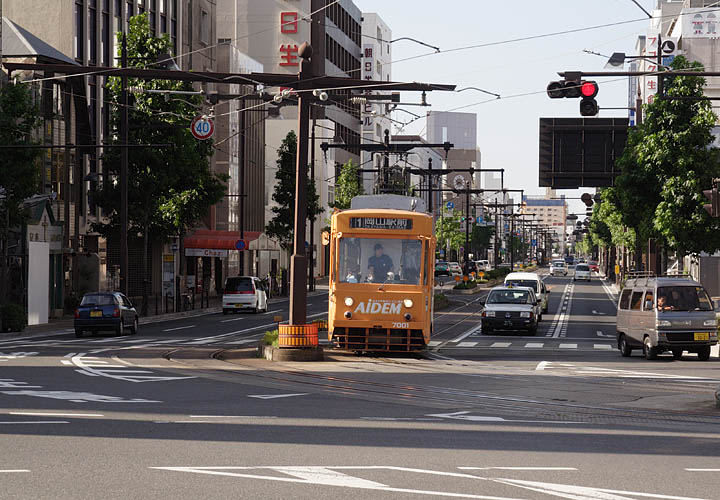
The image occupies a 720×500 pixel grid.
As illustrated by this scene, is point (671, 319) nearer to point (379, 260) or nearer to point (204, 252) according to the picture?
point (379, 260)

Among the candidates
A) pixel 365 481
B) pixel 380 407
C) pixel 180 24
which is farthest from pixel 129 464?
pixel 180 24

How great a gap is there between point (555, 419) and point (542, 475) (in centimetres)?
571

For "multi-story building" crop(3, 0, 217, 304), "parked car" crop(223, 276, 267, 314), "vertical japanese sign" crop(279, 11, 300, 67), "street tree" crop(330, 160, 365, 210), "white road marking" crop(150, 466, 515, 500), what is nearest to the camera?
"white road marking" crop(150, 466, 515, 500)

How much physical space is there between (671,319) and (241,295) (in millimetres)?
32231

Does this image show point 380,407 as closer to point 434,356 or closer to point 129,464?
point 129,464

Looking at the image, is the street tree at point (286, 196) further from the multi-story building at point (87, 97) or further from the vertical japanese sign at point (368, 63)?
the vertical japanese sign at point (368, 63)

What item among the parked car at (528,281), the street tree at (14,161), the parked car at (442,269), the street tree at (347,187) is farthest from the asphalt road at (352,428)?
the parked car at (442,269)

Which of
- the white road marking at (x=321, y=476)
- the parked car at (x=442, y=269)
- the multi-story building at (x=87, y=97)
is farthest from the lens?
the parked car at (x=442, y=269)

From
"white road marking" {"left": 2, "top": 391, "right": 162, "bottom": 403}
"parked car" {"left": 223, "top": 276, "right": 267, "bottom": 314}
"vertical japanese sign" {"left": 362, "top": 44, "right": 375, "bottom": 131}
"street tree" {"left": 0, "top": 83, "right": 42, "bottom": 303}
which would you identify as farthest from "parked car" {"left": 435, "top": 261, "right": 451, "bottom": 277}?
"white road marking" {"left": 2, "top": 391, "right": 162, "bottom": 403}

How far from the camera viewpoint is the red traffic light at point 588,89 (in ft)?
85.7

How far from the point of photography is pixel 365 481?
33.6ft

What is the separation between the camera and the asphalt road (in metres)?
10.1

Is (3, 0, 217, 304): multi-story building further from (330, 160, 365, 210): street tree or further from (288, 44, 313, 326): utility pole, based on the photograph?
(330, 160, 365, 210): street tree

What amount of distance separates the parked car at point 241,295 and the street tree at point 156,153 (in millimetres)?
4365
